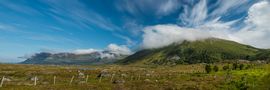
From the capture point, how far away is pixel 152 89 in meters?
51.9

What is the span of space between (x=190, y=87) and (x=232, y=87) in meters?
7.34

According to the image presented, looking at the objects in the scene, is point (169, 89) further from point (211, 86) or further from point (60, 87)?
point (60, 87)

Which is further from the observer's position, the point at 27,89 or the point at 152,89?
the point at 152,89

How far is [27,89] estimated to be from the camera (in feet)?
156

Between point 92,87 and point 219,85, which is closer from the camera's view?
point 92,87

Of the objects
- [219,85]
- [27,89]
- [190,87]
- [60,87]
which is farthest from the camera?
[219,85]

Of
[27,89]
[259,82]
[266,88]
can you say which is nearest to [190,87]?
[266,88]

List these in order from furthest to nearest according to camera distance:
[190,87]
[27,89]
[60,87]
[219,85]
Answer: [219,85]
[190,87]
[60,87]
[27,89]

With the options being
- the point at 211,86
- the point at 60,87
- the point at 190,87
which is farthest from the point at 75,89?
the point at 211,86

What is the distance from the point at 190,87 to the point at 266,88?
12.7 m

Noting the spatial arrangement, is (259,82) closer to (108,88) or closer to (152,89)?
(152,89)

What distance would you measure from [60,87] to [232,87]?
29377 millimetres

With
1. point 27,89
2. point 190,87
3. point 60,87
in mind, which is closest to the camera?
point 27,89

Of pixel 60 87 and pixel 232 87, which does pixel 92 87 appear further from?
pixel 232 87
